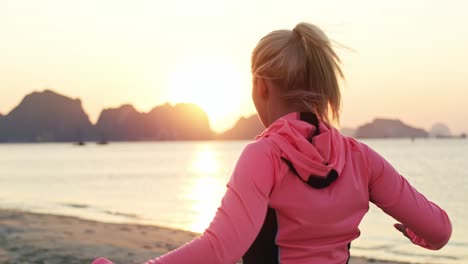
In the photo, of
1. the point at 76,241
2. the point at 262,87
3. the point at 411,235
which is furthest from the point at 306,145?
the point at 76,241

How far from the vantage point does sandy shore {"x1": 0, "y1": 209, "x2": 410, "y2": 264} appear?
10.9m

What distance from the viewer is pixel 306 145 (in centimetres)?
204

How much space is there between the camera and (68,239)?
13.0 meters

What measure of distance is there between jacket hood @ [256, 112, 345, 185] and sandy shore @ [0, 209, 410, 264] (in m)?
8.77

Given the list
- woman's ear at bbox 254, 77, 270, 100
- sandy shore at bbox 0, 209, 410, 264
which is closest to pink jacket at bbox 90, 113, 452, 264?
woman's ear at bbox 254, 77, 270, 100

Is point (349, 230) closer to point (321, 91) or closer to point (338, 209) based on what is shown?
point (338, 209)

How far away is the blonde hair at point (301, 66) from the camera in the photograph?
6.95 ft

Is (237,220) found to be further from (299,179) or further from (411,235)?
(411,235)

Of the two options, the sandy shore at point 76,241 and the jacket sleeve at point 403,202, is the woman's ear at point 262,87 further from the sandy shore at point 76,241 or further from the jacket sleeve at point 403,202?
the sandy shore at point 76,241

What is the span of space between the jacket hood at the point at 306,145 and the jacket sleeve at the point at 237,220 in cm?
9

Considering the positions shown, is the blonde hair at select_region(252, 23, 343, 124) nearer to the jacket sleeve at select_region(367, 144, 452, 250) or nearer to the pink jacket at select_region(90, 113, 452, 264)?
the pink jacket at select_region(90, 113, 452, 264)

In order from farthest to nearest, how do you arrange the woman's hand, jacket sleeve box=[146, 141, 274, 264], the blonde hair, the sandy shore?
the sandy shore
the woman's hand
the blonde hair
jacket sleeve box=[146, 141, 274, 264]

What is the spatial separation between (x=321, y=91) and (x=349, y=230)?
1.44 feet

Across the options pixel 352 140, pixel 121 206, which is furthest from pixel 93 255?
pixel 121 206
